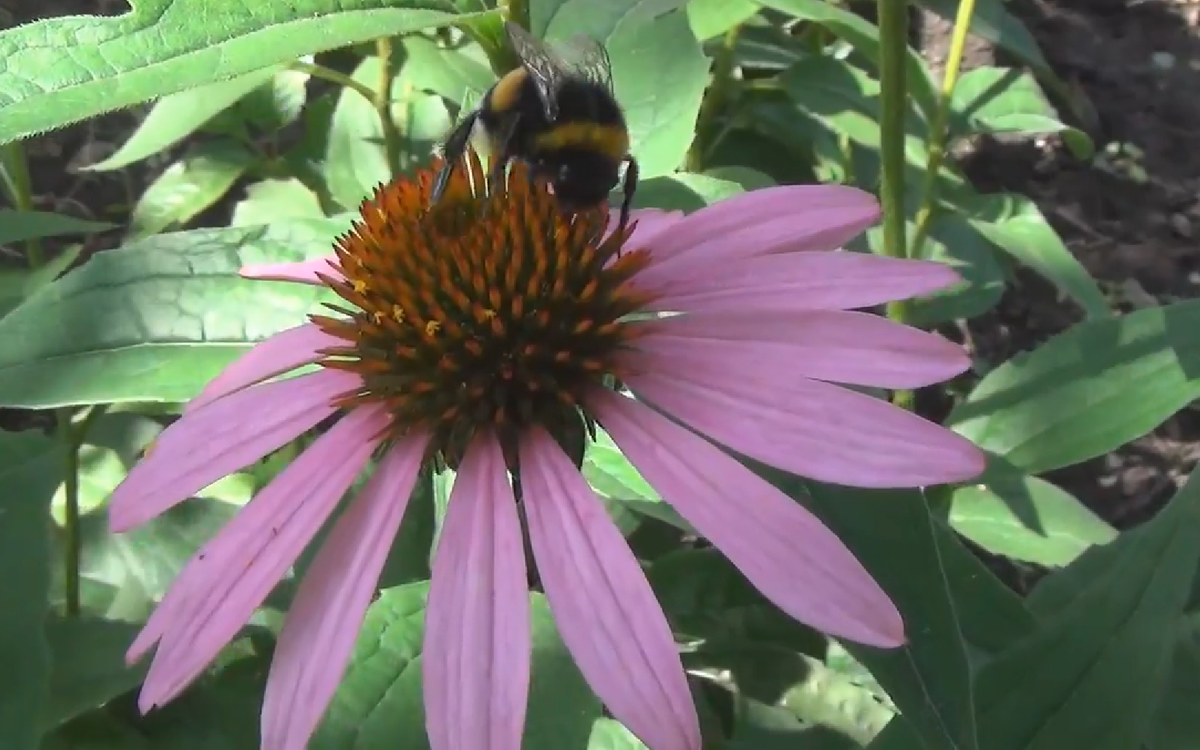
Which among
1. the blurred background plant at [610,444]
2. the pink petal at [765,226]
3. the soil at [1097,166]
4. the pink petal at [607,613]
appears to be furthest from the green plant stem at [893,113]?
the soil at [1097,166]

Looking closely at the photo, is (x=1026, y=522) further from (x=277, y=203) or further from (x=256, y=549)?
(x=277, y=203)

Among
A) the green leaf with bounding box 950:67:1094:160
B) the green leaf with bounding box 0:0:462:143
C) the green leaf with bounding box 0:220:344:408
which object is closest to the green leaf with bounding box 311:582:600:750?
the green leaf with bounding box 0:220:344:408

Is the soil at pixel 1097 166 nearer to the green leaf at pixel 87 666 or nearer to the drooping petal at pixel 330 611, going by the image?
the green leaf at pixel 87 666

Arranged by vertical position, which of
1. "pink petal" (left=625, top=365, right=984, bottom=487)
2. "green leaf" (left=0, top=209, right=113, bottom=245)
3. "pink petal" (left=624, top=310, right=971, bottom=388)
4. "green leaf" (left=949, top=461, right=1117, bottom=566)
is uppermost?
"green leaf" (left=0, top=209, right=113, bottom=245)

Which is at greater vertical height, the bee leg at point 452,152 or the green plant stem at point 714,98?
the green plant stem at point 714,98

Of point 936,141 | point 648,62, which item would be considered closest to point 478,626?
point 648,62

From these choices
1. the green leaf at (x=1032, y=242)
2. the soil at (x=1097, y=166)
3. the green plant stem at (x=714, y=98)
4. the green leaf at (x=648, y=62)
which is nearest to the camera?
the green leaf at (x=648, y=62)

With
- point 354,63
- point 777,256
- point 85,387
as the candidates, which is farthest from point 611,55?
point 354,63

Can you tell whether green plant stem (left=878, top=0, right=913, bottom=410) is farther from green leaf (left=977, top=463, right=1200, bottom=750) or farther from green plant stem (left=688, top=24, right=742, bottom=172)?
green plant stem (left=688, top=24, right=742, bottom=172)
